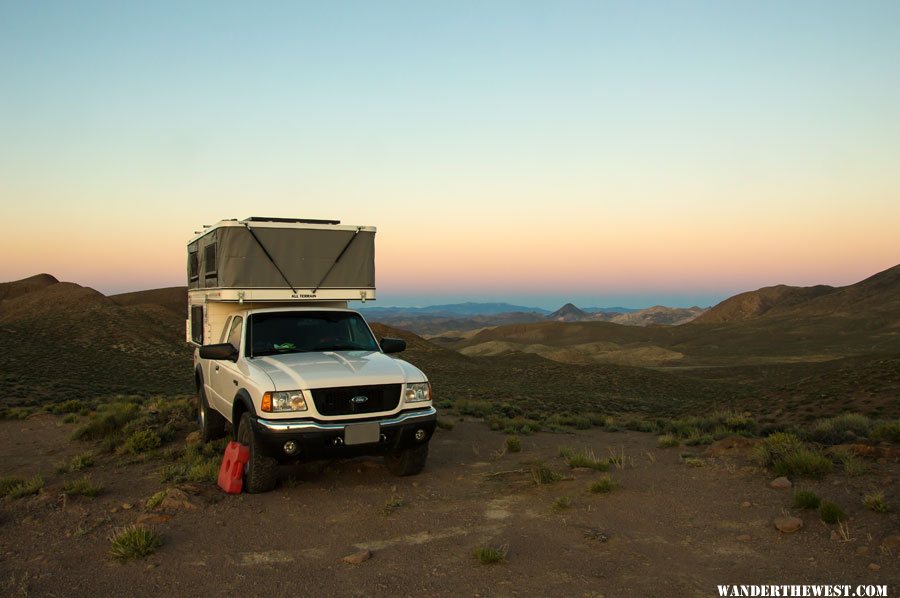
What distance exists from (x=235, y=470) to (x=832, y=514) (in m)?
6.14

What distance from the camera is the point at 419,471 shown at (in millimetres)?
8500

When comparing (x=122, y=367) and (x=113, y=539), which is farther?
(x=122, y=367)

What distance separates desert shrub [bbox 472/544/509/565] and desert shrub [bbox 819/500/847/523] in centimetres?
298

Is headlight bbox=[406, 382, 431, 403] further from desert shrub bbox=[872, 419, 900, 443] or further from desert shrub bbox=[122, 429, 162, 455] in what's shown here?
desert shrub bbox=[872, 419, 900, 443]

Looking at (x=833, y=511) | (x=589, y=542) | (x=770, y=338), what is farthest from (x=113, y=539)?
(x=770, y=338)

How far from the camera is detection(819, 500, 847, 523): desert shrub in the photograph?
6.02m

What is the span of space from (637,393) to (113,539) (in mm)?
31098

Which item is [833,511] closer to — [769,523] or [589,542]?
[769,523]

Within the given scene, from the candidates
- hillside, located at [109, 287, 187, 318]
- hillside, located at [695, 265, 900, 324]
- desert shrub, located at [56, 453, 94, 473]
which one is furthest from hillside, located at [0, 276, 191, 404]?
hillside, located at [695, 265, 900, 324]

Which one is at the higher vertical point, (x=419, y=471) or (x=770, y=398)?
(x=419, y=471)

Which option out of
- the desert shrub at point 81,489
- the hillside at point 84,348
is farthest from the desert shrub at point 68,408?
the desert shrub at point 81,489

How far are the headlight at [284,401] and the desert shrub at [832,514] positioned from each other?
5160mm

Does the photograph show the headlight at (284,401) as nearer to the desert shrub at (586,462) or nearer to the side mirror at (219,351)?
the side mirror at (219,351)

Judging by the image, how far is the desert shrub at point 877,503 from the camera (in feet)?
20.0
